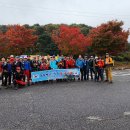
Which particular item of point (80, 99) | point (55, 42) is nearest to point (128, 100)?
point (80, 99)

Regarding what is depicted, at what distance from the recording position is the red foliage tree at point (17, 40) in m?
52.9

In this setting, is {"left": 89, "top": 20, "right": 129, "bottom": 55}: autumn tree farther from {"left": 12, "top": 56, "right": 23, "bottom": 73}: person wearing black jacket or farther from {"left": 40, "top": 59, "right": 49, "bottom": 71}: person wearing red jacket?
{"left": 12, "top": 56, "right": 23, "bottom": 73}: person wearing black jacket

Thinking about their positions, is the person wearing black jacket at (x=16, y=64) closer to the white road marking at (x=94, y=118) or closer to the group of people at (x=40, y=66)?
the group of people at (x=40, y=66)

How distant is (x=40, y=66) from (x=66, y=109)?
393 inches

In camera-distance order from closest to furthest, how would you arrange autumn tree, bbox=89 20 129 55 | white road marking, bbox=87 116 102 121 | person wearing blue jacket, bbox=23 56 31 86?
1. white road marking, bbox=87 116 102 121
2. person wearing blue jacket, bbox=23 56 31 86
3. autumn tree, bbox=89 20 129 55

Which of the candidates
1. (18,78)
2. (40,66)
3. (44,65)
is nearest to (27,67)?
(40,66)

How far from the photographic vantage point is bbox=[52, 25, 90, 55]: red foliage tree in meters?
53.9

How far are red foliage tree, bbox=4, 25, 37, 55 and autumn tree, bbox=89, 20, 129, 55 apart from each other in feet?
36.3

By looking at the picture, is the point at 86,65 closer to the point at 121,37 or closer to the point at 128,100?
the point at 128,100

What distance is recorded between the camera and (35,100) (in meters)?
14.5

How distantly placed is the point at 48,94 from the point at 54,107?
3.65 metres

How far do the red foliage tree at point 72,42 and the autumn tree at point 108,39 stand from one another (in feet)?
5.96

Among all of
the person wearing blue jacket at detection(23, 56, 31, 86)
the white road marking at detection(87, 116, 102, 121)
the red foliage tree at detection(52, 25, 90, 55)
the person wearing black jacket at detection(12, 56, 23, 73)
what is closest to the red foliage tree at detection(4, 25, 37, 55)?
the red foliage tree at detection(52, 25, 90, 55)

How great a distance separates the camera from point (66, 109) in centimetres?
1225
